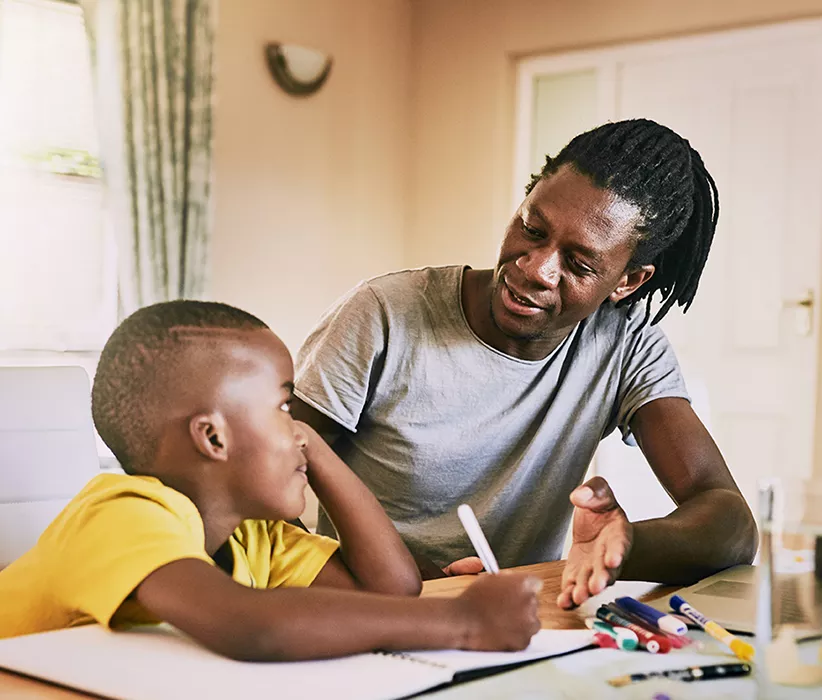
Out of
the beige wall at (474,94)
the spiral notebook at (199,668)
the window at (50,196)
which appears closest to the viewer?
the spiral notebook at (199,668)

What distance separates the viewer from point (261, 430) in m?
1.03

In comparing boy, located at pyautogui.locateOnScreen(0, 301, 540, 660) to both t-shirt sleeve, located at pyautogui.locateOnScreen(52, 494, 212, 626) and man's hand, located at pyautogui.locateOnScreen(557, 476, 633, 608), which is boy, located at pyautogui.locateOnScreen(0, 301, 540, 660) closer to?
t-shirt sleeve, located at pyautogui.locateOnScreen(52, 494, 212, 626)

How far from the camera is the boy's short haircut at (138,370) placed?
1000mm

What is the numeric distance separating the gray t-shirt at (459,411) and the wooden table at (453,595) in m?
0.19

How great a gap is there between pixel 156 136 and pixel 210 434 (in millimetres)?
3131

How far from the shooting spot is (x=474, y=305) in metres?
1.67

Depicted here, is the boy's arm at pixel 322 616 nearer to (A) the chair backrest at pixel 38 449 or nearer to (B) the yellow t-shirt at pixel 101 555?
(B) the yellow t-shirt at pixel 101 555

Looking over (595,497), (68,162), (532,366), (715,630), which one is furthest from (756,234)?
(715,630)

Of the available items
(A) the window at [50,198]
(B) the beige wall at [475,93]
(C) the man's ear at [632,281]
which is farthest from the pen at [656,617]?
(B) the beige wall at [475,93]

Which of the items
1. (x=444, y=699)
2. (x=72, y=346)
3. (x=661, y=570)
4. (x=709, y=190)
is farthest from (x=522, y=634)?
(x=72, y=346)

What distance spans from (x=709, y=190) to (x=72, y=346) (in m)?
2.64

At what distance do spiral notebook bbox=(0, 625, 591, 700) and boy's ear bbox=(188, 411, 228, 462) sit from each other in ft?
0.55

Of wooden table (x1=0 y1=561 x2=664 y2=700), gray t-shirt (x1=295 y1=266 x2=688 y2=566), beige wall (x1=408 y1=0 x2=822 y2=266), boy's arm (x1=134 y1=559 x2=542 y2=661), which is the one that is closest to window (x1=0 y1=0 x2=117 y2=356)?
beige wall (x1=408 y1=0 x2=822 y2=266)

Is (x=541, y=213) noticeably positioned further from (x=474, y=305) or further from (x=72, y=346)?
(x=72, y=346)
